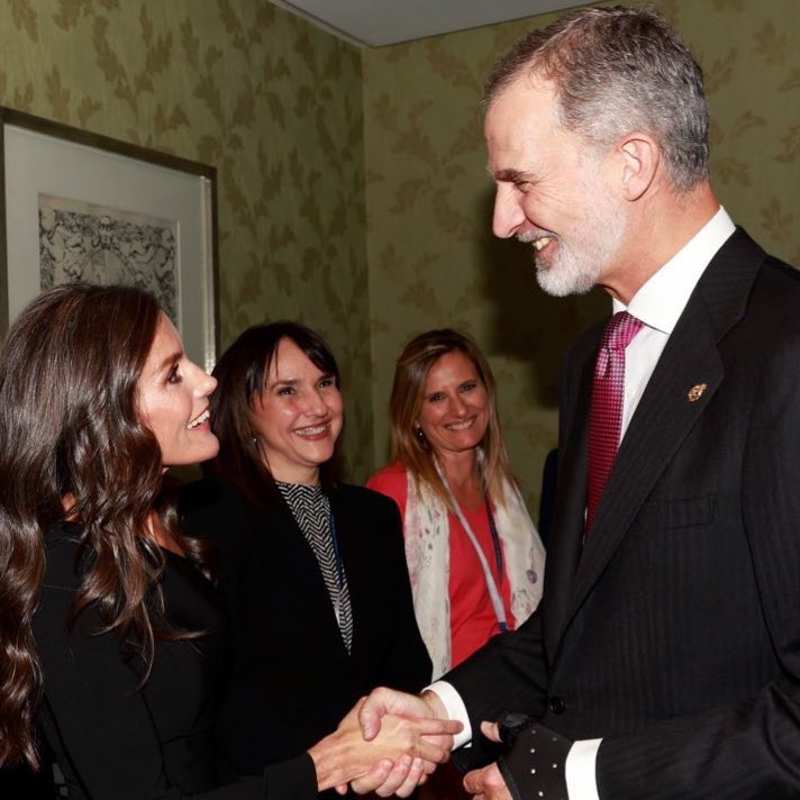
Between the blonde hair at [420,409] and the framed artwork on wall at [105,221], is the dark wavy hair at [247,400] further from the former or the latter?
the blonde hair at [420,409]

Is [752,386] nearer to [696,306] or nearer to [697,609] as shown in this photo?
[696,306]

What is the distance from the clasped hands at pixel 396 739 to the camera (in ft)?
7.24

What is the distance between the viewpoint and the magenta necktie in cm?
187

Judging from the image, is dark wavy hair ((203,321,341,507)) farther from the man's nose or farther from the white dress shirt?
the white dress shirt

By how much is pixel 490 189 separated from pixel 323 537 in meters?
2.29

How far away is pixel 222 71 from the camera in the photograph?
4.16 m

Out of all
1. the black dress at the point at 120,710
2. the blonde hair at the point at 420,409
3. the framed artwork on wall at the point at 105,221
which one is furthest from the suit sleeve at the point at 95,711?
the blonde hair at the point at 420,409

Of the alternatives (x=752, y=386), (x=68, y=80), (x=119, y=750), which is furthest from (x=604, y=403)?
(x=68, y=80)

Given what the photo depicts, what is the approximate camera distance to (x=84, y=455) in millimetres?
→ 1979

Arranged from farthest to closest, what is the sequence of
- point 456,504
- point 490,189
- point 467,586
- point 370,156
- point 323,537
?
point 370,156, point 490,189, point 456,504, point 467,586, point 323,537

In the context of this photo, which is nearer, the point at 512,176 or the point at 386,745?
the point at 512,176

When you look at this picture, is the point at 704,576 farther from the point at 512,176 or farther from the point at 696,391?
the point at 512,176

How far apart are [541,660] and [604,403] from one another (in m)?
0.57

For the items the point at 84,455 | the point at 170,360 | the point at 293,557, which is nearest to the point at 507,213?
the point at 170,360
